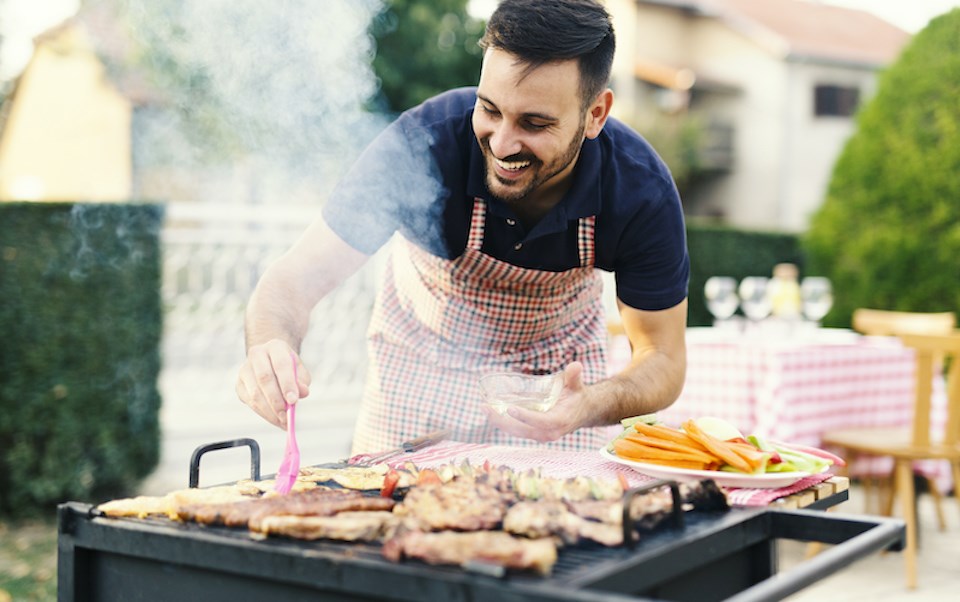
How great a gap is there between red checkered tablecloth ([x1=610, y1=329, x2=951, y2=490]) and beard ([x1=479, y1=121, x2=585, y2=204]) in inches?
99.3

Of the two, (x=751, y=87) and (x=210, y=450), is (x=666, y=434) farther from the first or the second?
(x=751, y=87)

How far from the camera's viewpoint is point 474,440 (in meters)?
2.86

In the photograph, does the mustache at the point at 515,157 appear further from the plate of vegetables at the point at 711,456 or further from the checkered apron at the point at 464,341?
the plate of vegetables at the point at 711,456

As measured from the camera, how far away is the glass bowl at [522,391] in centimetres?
223

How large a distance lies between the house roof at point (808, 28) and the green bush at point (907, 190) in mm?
15020

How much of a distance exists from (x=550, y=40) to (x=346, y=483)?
108cm

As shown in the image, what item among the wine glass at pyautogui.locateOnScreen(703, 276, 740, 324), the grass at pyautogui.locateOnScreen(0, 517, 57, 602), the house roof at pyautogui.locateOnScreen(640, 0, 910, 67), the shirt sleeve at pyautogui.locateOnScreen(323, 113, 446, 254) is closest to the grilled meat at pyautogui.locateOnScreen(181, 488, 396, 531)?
the shirt sleeve at pyautogui.locateOnScreen(323, 113, 446, 254)

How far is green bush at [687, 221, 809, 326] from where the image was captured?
10656 mm

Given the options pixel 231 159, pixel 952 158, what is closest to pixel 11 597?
pixel 952 158

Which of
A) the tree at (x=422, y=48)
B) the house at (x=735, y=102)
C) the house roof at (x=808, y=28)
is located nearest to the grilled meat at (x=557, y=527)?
the house at (x=735, y=102)

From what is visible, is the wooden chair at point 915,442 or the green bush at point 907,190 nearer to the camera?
the wooden chair at point 915,442

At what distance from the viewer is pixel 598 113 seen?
8.50 ft

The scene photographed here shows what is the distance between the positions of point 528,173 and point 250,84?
660 cm

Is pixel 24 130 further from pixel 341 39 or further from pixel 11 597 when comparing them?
pixel 11 597
